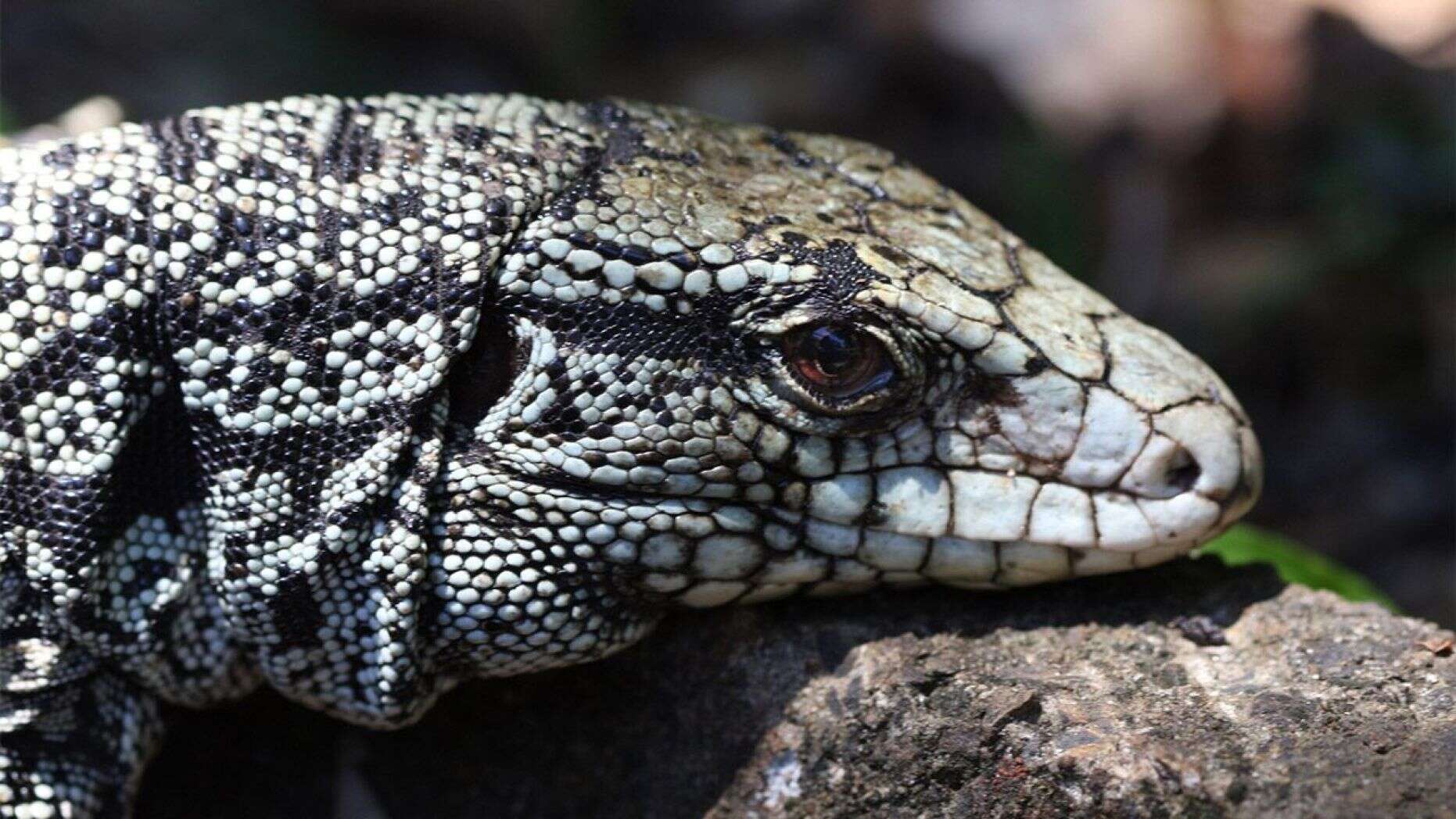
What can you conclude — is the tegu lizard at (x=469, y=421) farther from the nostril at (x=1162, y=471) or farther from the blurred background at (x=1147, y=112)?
the blurred background at (x=1147, y=112)

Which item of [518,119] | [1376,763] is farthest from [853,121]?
[1376,763]

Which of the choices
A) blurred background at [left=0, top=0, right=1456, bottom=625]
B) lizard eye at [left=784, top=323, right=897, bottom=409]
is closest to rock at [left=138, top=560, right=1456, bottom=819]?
lizard eye at [left=784, top=323, right=897, bottom=409]

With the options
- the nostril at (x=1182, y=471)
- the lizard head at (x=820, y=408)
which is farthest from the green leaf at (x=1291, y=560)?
the lizard head at (x=820, y=408)

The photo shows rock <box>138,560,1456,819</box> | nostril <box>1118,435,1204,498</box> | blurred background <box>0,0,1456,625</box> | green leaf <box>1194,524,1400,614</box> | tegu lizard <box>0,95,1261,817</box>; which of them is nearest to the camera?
rock <box>138,560,1456,819</box>

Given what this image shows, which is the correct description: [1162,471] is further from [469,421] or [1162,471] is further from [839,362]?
[469,421]

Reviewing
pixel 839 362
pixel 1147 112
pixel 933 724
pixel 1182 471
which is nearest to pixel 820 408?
pixel 839 362

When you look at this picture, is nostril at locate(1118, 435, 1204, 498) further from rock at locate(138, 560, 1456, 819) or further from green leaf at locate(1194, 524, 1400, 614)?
green leaf at locate(1194, 524, 1400, 614)
